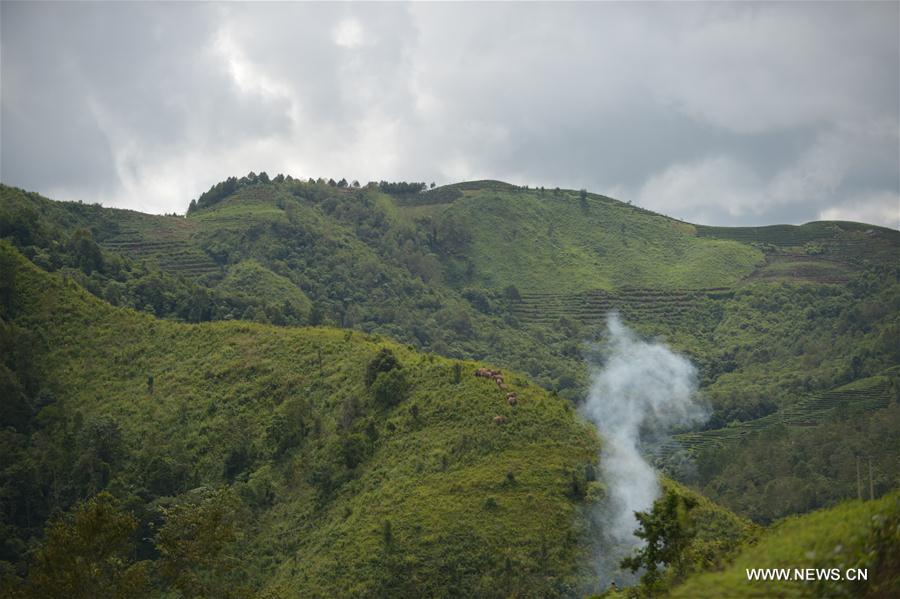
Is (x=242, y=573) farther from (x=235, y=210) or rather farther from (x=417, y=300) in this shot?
(x=235, y=210)

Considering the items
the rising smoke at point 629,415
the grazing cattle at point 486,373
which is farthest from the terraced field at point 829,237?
the grazing cattle at point 486,373

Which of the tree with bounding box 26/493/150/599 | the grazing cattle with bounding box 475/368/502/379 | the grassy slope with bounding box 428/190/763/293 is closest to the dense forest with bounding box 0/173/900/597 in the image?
the tree with bounding box 26/493/150/599

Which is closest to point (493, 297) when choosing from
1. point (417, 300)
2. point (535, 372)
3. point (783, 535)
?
point (417, 300)

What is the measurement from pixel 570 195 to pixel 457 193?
2420 cm

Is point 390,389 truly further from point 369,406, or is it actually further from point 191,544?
point 191,544

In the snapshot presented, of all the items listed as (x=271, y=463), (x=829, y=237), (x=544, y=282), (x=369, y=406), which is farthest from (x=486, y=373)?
(x=829, y=237)

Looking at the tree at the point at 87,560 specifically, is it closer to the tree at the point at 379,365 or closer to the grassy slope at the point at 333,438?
the grassy slope at the point at 333,438

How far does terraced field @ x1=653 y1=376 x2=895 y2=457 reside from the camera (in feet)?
311

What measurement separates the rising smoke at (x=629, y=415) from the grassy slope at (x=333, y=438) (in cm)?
211

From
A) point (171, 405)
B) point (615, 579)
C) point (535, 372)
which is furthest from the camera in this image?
point (535, 372)

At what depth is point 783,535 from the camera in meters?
24.2

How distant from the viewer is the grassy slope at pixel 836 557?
63.9 ft

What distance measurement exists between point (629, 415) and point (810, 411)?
23788 mm

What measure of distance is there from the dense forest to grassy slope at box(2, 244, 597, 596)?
0.62 feet
